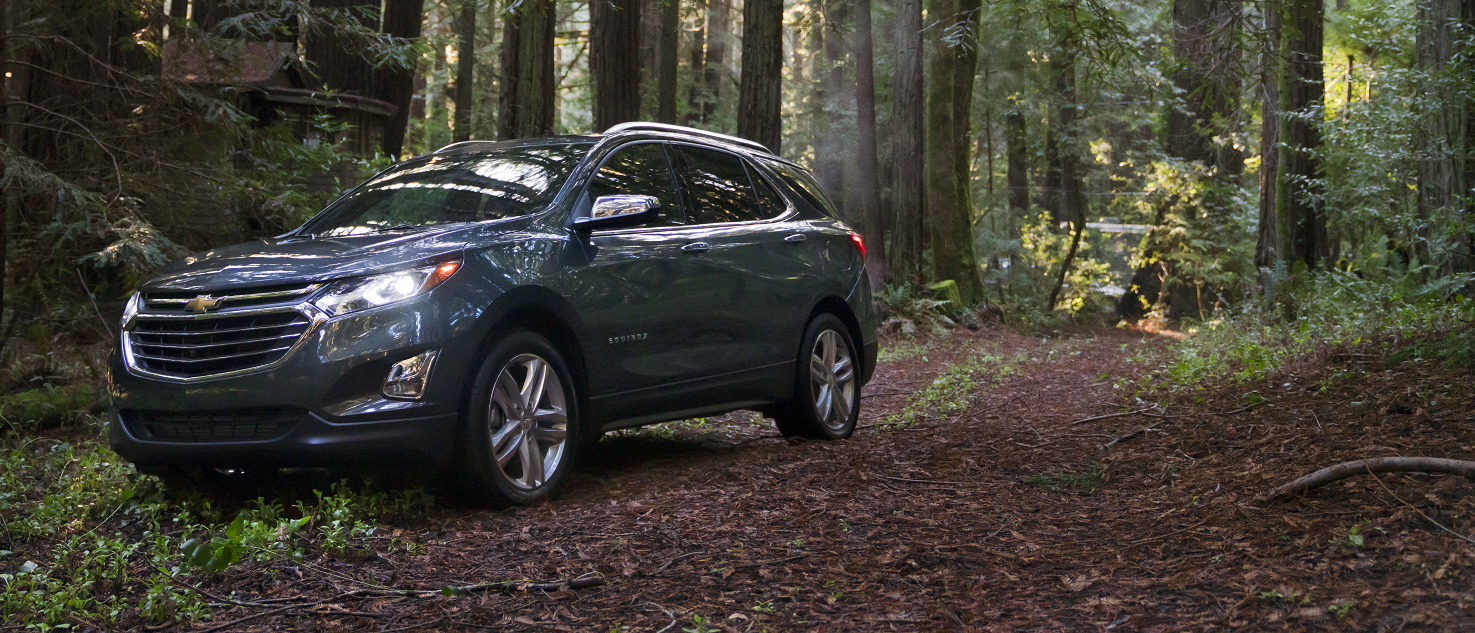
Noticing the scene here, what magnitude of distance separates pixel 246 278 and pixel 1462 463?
4.82 m

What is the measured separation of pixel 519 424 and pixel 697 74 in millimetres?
27148

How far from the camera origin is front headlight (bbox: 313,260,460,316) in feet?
15.0

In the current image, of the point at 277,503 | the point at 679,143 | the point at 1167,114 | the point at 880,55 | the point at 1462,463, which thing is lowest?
the point at 277,503

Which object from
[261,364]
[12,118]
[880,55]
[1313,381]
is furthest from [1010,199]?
[261,364]

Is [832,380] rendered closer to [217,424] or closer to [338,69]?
[217,424]

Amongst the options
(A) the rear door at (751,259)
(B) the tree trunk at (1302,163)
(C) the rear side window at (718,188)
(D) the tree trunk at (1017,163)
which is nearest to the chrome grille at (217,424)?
(A) the rear door at (751,259)

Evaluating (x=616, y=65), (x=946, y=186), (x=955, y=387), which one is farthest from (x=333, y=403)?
(x=946, y=186)

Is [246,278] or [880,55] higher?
[880,55]

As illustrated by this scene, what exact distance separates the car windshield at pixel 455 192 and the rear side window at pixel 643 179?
0.18 meters

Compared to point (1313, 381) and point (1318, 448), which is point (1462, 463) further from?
point (1313, 381)

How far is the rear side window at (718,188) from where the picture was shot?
6586 millimetres

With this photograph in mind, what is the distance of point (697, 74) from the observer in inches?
1230

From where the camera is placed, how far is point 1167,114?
1008 inches

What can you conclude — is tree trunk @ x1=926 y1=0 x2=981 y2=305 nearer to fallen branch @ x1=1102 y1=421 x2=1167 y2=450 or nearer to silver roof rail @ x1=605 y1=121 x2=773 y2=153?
silver roof rail @ x1=605 y1=121 x2=773 y2=153
